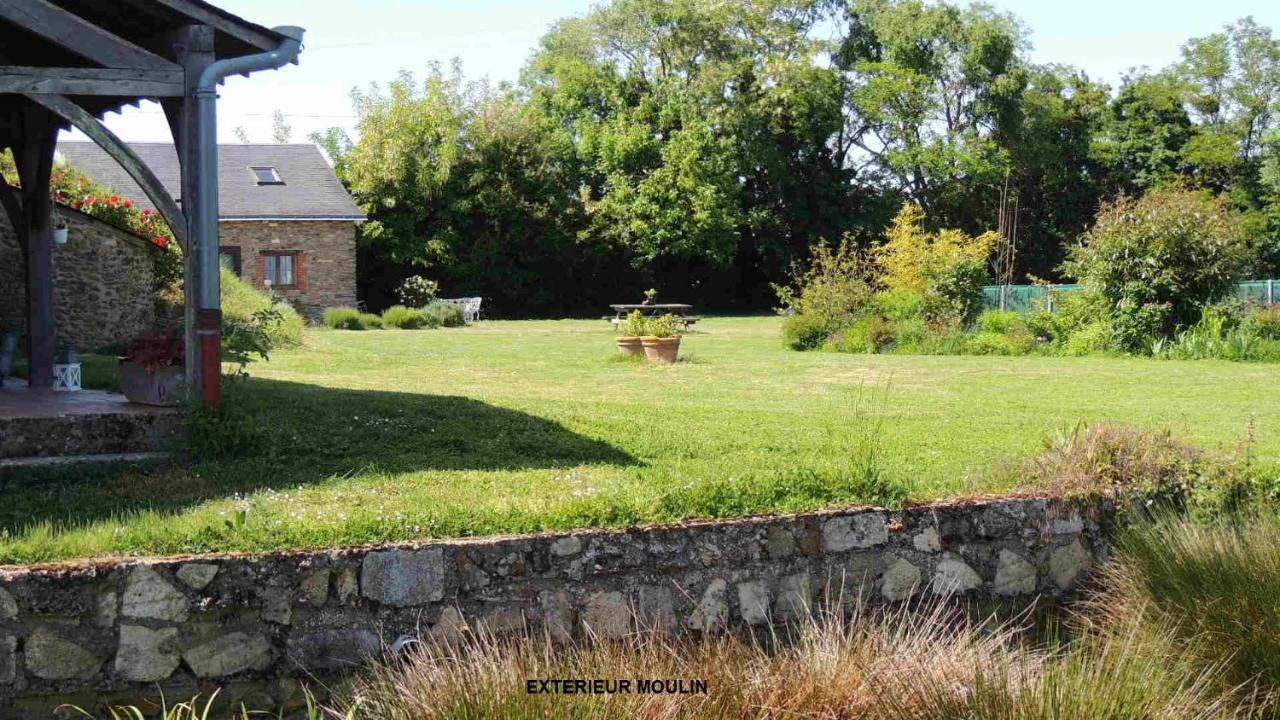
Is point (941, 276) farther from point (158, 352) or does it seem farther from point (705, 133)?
point (705, 133)

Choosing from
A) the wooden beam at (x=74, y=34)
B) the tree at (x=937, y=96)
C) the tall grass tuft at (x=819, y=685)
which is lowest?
the tall grass tuft at (x=819, y=685)

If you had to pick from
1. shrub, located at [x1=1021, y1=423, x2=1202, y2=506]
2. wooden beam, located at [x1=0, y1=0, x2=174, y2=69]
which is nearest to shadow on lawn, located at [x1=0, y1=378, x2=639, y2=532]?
wooden beam, located at [x1=0, y1=0, x2=174, y2=69]

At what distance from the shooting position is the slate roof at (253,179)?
27734mm

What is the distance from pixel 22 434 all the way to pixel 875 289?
19095mm

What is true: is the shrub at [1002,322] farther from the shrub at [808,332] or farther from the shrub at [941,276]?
the shrub at [808,332]

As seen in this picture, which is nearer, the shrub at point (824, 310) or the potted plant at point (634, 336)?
the potted plant at point (634, 336)

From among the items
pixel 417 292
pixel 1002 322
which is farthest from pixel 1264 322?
pixel 417 292

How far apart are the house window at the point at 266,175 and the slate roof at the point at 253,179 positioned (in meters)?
0.12

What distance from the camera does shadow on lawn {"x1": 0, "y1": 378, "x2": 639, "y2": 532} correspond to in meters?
6.34

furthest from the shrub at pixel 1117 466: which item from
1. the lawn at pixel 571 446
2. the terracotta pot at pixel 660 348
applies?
the terracotta pot at pixel 660 348

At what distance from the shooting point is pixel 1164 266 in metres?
18.2

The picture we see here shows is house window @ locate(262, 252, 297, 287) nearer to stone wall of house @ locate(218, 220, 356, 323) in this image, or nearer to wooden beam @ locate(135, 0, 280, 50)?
stone wall of house @ locate(218, 220, 356, 323)

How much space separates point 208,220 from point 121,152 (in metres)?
0.65

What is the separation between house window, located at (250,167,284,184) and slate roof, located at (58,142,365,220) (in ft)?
0.39
